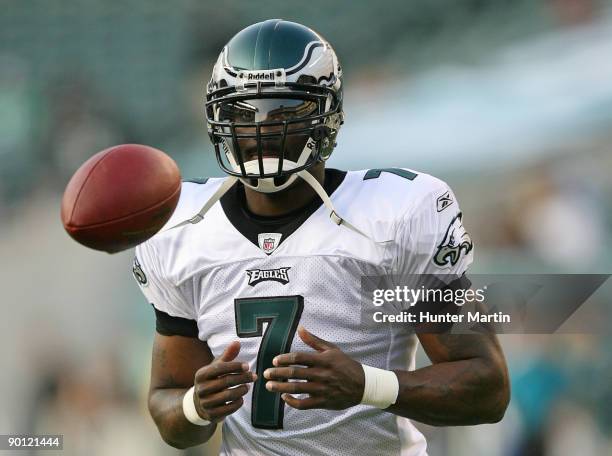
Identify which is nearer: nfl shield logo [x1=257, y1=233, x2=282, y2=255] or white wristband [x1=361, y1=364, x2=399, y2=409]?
white wristband [x1=361, y1=364, x2=399, y2=409]

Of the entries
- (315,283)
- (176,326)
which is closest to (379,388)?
(315,283)

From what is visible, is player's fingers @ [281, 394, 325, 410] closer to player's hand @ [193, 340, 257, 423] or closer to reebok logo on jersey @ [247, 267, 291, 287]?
player's hand @ [193, 340, 257, 423]

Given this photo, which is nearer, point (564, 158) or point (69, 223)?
point (69, 223)

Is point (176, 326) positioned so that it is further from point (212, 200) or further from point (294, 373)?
point (294, 373)

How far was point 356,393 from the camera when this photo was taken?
2.18 m

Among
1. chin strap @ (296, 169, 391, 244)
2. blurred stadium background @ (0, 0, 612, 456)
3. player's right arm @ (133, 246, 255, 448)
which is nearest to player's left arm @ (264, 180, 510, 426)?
chin strap @ (296, 169, 391, 244)

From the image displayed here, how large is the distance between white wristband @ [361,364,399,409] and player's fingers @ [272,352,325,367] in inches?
6.2

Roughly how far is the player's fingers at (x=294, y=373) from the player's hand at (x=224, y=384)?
9cm

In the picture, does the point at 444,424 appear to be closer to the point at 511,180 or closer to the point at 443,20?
the point at 511,180

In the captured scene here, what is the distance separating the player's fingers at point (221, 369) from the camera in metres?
2.16

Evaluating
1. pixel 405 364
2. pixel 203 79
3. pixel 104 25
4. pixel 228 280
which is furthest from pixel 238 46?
pixel 104 25

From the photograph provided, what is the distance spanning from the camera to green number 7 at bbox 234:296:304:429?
2.38 meters

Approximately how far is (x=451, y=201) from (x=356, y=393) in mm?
600

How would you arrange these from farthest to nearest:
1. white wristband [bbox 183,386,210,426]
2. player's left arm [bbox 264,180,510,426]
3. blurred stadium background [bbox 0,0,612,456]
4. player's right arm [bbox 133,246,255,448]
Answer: blurred stadium background [bbox 0,0,612,456], player's right arm [bbox 133,246,255,448], white wristband [bbox 183,386,210,426], player's left arm [bbox 264,180,510,426]
